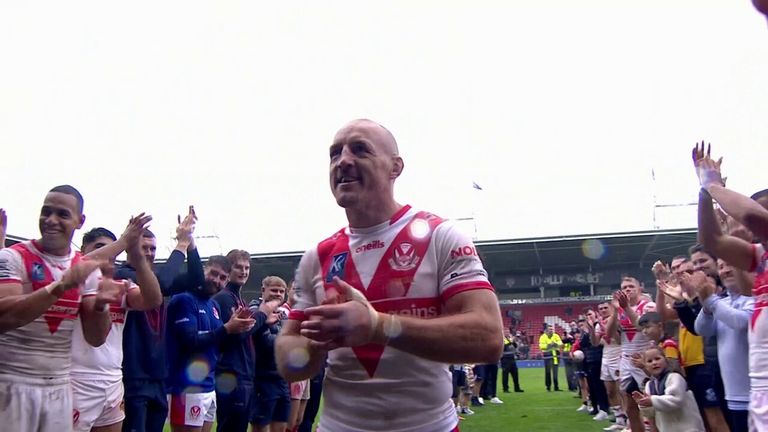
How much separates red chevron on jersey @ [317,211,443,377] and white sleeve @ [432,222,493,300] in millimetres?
59

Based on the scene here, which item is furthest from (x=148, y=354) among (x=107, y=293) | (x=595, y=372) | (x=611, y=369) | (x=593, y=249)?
(x=593, y=249)

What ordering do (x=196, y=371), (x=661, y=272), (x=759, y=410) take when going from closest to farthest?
(x=759, y=410)
(x=196, y=371)
(x=661, y=272)

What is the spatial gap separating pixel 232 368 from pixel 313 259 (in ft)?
17.0

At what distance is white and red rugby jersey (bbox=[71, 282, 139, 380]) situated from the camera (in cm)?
530

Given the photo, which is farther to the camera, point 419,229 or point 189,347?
point 189,347

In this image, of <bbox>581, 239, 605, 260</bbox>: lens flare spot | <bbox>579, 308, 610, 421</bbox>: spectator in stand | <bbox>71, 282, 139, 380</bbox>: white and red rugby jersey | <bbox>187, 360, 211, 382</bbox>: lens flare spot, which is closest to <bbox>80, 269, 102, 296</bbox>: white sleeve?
<bbox>71, 282, 139, 380</bbox>: white and red rugby jersey

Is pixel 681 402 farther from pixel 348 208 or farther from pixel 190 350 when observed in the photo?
pixel 348 208

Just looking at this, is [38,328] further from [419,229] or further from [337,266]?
[419,229]

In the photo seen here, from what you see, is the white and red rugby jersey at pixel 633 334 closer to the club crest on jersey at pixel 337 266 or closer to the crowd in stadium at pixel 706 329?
the crowd in stadium at pixel 706 329

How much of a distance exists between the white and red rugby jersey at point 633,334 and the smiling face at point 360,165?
8091mm

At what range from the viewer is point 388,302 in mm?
2357

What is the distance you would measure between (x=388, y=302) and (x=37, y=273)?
126 inches

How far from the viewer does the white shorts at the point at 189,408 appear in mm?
6727

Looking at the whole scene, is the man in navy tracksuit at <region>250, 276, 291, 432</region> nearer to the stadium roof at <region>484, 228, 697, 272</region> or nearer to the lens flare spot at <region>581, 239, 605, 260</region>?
the stadium roof at <region>484, 228, 697, 272</region>
